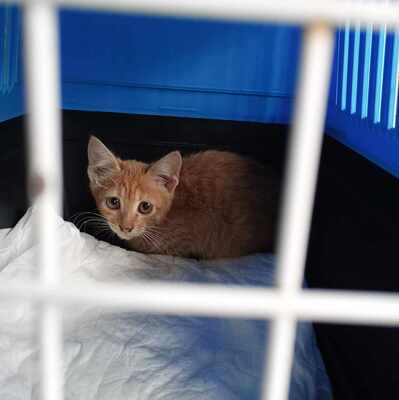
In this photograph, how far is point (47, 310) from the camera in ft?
1.02

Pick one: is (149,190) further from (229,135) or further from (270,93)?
(270,93)

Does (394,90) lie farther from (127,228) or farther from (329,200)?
(127,228)

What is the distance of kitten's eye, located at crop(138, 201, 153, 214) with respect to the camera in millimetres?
1518

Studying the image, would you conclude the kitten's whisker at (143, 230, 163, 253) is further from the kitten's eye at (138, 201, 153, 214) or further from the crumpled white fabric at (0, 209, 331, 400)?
the crumpled white fabric at (0, 209, 331, 400)

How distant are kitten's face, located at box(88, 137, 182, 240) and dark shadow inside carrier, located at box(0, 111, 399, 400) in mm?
A: 157

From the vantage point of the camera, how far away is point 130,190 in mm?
1499

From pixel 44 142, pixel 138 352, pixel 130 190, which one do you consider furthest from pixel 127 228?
pixel 44 142

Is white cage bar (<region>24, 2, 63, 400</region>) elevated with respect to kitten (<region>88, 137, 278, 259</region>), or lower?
elevated

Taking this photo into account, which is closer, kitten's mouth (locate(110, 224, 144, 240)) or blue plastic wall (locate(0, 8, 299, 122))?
kitten's mouth (locate(110, 224, 144, 240))

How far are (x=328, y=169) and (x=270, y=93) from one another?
534mm

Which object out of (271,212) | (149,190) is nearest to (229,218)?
(271,212)

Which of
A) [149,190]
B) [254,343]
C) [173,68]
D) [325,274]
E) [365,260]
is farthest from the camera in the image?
[173,68]

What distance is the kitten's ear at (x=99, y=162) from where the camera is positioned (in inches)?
55.6

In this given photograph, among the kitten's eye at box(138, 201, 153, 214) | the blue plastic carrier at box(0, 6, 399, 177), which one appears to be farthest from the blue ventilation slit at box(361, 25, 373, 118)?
the kitten's eye at box(138, 201, 153, 214)
